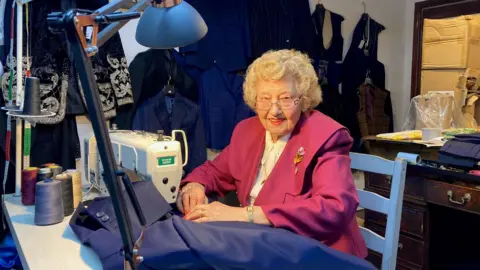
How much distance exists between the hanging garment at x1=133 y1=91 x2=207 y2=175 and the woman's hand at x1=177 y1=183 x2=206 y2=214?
0.77 m

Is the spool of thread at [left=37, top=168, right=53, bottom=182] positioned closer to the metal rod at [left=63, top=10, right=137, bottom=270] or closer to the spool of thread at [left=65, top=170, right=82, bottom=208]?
the spool of thread at [left=65, top=170, right=82, bottom=208]

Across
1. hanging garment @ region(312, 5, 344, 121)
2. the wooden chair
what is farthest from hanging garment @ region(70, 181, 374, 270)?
hanging garment @ region(312, 5, 344, 121)

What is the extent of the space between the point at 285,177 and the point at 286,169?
0.03 metres

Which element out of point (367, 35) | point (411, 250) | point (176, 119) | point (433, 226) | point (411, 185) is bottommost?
point (411, 250)

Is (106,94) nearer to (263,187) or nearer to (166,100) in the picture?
(166,100)

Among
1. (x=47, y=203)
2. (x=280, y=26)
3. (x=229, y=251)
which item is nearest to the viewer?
(x=229, y=251)

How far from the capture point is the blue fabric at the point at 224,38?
2455 millimetres

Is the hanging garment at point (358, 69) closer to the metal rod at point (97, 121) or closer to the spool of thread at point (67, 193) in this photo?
the spool of thread at point (67, 193)

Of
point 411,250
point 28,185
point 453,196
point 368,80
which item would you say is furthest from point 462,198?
point 28,185

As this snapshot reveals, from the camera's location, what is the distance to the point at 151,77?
230 centimetres

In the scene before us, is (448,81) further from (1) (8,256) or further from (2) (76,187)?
(1) (8,256)

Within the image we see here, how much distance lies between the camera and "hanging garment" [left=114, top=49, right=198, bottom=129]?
2.23 m

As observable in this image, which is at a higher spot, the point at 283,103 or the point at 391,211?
the point at 283,103

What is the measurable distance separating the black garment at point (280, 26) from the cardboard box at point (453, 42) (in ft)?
3.35
